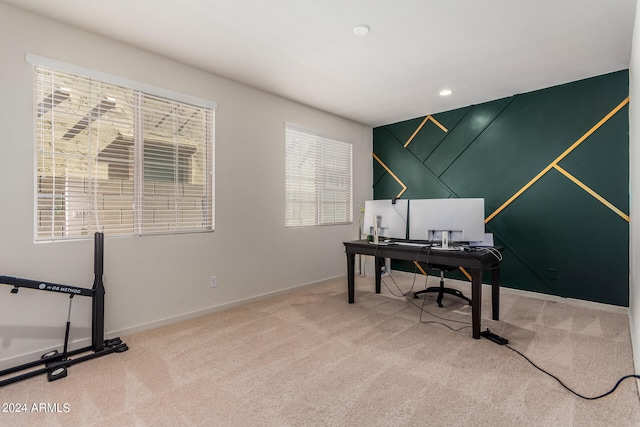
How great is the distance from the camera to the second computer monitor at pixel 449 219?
2.85m

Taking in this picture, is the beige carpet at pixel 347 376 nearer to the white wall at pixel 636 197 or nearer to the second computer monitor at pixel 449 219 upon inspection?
the white wall at pixel 636 197

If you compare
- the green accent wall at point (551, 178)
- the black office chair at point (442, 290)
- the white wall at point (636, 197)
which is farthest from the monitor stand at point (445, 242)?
the green accent wall at point (551, 178)

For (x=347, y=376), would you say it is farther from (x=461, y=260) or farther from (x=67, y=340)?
(x=67, y=340)

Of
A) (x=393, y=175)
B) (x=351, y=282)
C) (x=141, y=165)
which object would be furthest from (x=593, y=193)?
(x=141, y=165)

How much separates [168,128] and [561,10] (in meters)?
3.55

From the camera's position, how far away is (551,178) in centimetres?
373

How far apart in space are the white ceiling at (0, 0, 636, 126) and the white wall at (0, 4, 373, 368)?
182 mm

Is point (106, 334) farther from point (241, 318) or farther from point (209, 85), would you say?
point (209, 85)

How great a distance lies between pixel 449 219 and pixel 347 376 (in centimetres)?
175

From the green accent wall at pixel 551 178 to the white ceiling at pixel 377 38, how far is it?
376mm

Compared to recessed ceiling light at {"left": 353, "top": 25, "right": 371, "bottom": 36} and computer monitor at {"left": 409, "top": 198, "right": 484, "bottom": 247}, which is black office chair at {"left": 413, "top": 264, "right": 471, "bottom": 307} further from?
recessed ceiling light at {"left": 353, "top": 25, "right": 371, "bottom": 36}

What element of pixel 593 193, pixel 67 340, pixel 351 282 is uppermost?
pixel 593 193

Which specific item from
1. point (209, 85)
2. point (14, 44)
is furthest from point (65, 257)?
point (209, 85)

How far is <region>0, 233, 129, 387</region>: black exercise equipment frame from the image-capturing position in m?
2.05
